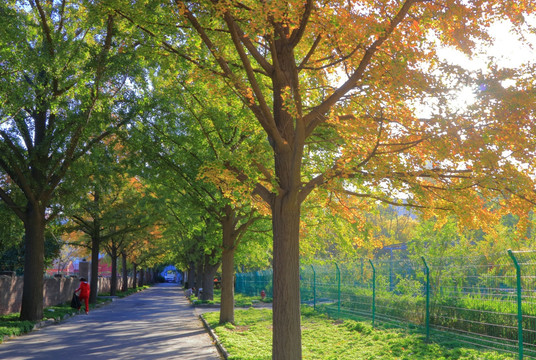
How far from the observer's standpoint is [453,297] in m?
12.3

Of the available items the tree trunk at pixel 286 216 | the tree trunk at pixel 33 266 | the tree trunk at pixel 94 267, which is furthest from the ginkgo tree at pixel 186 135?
the tree trunk at pixel 94 267

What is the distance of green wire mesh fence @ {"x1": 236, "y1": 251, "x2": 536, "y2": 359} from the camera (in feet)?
31.2

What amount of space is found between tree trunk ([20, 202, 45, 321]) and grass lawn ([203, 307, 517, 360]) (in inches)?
256

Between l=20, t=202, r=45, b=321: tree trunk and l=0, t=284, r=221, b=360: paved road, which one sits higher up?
l=20, t=202, r=45, b=321: tree trunk

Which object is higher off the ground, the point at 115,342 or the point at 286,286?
the point at 286,286

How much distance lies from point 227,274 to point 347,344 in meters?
7.06

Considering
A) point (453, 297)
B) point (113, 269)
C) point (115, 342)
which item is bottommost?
point (115, 342)

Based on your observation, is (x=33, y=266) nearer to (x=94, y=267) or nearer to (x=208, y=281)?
(x=94, y=267)

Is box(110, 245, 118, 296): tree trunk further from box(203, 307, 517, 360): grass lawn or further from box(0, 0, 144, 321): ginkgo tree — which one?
box(203, 307, 517, 360): grass lawn

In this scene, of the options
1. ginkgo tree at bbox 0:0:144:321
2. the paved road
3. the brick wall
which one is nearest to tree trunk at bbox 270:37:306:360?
the paved road

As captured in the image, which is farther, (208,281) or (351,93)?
(208,281)

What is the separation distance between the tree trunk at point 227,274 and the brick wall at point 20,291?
8.62 meters

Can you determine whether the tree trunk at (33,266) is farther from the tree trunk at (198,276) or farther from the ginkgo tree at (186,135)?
the tree trunk at (198,276)

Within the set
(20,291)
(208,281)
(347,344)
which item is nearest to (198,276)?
(208,281)
